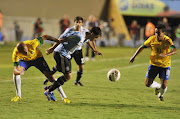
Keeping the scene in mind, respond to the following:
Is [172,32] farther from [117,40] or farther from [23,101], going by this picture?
[23,101]

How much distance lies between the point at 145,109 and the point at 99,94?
7.15 ft

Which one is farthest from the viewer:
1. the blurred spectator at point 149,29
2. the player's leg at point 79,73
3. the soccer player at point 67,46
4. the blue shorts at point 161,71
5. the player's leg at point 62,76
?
the blurred spectator at point 149,29

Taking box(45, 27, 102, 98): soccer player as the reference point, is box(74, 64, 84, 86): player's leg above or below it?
below

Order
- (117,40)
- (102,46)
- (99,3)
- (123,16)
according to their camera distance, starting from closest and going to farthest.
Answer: (102,46), (117,40), (99,3), (123,16)

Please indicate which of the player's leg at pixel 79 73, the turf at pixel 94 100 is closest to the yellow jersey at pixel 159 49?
the turf at pixel 94 100

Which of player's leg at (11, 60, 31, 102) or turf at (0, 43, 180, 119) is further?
player's leg at (11, 60, 31, 102)

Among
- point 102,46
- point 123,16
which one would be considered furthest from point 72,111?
point 123,16

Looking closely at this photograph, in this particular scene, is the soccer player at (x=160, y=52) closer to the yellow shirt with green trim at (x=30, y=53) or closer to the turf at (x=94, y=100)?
the turf at (x=94, y=100)

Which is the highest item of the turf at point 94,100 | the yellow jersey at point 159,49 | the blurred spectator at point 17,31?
the yellow jersey at point 159,49

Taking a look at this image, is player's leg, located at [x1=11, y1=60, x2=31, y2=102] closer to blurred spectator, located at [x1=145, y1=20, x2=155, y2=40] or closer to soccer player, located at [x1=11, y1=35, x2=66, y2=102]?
soccer player, located at [x1=11, y1=35, x2=66, y2=102]

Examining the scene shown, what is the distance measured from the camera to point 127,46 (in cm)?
3378

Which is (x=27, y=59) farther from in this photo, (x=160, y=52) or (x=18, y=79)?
(x=160, y=52)

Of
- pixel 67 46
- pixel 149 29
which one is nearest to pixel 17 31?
pixel 149 29

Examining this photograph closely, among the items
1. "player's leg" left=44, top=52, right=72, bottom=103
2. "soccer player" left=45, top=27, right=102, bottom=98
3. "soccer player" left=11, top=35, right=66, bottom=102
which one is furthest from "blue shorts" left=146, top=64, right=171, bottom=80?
"soccer player" left=11, top=35, right=66, bottom=102
